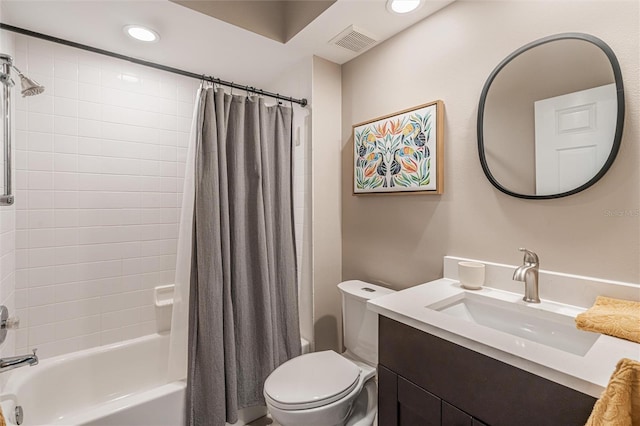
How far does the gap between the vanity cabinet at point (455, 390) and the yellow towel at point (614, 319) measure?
307 millimetres

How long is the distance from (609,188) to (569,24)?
0.63 m

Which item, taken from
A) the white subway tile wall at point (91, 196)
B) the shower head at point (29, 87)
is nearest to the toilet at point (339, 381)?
the white subway tile wall at point (91, 196)

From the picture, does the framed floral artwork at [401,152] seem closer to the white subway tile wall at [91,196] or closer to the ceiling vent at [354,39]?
the ceiling vent at [354,39]

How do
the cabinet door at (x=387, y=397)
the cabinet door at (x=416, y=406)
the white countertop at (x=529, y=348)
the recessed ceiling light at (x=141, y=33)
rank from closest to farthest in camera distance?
the white countertop at (x=529, y=348)
the cabinet door at (x=416, y=406)
the cabinet door at (x=387, y=397)
the recessed ceiling light at (x=141, y=33)

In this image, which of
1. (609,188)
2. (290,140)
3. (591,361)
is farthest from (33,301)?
(609,188)

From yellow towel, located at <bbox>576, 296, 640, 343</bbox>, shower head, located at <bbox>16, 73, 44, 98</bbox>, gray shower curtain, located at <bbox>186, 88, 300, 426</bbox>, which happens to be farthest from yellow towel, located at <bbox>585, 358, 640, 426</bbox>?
shower head, located at <bbox>16, 73, 44, 98</bbox>

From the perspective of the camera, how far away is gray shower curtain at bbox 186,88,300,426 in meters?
1.52

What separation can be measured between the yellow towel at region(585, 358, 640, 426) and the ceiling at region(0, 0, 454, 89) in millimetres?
1604

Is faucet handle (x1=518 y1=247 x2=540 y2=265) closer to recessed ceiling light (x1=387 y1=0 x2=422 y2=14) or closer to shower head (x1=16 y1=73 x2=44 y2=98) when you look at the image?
recessed ceiling light (x1=387 y1=0 x2=422 y2=14)

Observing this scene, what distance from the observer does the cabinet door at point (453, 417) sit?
85 cm

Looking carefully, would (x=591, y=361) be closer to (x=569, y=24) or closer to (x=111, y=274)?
(x=569, y=24)

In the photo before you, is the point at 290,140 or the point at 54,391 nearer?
the point at 54,391

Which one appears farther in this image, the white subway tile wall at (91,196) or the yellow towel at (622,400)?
the white subway tile wall at (91,196)

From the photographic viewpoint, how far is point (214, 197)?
1.55 meters
